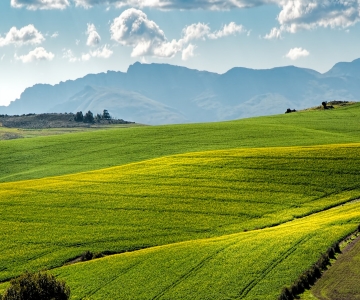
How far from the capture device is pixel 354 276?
91.6 ft

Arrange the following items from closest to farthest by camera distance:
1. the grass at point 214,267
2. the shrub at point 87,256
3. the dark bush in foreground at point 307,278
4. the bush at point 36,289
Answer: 1. the dark bush in foreground at point 307,278
2. the bush at point 36,289
3. the grass at point 214,267
4. the shrub at point 87,256

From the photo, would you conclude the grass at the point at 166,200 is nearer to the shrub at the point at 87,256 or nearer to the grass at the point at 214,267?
the shrub at the point at 87,256

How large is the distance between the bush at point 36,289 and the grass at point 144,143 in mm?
41320

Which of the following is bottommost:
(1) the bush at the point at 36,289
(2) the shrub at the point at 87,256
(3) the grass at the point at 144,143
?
(2) the shrub at the point at 87,256

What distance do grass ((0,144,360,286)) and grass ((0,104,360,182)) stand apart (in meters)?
10.8

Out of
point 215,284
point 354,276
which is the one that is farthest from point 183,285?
point 354,276

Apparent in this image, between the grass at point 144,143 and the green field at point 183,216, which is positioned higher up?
the grass at point 144,143

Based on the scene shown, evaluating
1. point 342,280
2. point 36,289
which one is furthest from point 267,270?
point 36,289

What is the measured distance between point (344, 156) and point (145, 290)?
35470mm

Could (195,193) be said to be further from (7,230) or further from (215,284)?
(215,284)

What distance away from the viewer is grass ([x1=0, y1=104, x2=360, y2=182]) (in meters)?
74.0

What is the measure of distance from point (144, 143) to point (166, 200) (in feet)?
120

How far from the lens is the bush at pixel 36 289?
27.2 m

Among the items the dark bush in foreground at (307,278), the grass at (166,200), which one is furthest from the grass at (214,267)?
the grass at (166,200)
